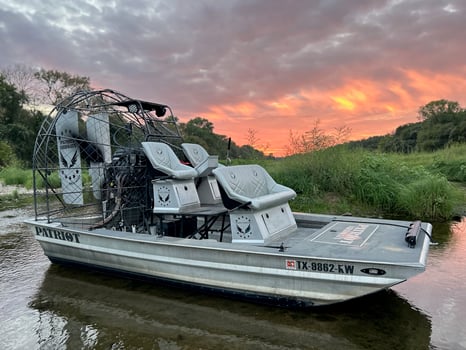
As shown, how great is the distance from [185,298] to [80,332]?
124 centimetres

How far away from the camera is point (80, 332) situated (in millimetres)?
3867

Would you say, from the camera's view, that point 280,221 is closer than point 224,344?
No

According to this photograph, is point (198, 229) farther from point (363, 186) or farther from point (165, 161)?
point (363, 186)

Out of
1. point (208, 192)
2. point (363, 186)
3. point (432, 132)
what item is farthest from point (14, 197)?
point (432, 132)

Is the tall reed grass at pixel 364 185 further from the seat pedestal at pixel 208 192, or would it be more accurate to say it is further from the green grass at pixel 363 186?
the seat pedestal at pixel 208 192

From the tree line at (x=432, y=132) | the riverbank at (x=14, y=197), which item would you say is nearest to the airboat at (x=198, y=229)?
the riverbank at (x=14, y=197)

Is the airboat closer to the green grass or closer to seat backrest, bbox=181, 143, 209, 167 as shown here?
seat backrest, bbox=181, 143, 209, 167

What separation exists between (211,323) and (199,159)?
10.3 ft

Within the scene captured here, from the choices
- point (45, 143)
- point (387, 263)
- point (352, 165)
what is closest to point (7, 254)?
point (45, 143)

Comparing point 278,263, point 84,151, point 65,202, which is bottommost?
point 278,263

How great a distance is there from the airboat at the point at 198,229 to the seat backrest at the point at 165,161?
0.06 ft

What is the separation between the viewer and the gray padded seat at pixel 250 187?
4.45m

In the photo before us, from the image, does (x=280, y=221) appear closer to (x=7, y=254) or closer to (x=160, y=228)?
(x=160, y=228)

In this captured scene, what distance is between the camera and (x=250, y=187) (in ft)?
16.6
